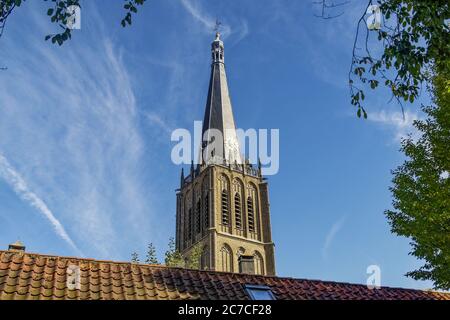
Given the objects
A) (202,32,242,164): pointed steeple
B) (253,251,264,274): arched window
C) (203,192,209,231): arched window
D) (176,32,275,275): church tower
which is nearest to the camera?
(176,32,275,275): church tower

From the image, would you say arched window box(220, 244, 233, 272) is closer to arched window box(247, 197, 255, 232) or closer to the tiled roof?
arched window box(247, 197, 255, 232)

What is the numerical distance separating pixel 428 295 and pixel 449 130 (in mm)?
4356

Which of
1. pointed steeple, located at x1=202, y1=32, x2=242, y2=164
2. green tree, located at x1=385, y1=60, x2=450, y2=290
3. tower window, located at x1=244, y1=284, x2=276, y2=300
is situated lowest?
tower window, located at x1=244, y1=284, x2=276, y2=300

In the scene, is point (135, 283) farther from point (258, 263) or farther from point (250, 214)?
point (250, 214)

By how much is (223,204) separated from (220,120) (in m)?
12.3

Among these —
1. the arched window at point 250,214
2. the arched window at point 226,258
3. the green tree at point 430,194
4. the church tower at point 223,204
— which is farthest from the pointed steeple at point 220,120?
the green tree at point 430,194

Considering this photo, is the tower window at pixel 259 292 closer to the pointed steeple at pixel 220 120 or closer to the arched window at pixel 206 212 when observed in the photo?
the arched window at pixel 206 212

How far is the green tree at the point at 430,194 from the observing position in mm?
12648

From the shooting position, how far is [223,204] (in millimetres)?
63000

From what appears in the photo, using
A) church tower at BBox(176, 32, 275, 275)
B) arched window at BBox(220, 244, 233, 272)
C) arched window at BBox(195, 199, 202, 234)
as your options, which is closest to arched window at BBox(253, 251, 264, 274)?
church tower at BBox(176, 32, 275, 275)

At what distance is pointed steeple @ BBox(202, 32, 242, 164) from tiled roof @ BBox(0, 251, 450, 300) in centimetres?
5248

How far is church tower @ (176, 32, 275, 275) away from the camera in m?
59.8

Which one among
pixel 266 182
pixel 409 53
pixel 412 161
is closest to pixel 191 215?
pixel 266 182

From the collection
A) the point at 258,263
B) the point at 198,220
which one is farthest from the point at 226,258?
the point at 198,220
